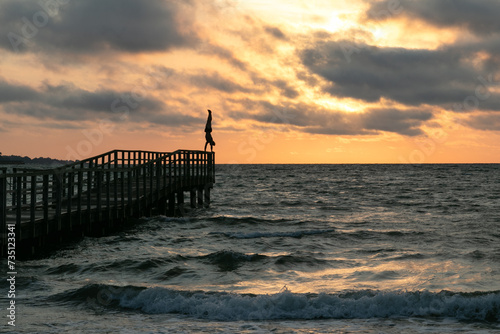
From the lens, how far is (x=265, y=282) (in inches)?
487

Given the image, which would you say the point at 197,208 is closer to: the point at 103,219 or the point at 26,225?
the point at 103,219

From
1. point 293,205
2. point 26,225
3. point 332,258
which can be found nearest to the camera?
point 26,225

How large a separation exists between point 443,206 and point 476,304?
84.2ft

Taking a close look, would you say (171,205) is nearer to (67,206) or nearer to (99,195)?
(99,195)

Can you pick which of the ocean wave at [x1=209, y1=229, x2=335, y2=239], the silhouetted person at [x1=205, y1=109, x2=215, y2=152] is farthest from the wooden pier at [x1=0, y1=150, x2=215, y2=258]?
the ocean wave at [x1=209, y1=229, x2=335, y2=239]

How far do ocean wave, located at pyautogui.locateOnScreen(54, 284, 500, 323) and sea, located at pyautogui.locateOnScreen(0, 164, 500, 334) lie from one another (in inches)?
0.9

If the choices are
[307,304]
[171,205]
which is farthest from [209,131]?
[307,304]

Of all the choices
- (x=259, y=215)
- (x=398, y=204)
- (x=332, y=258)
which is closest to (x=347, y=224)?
(x=259, y=215)

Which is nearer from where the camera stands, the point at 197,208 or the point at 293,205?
the point at 197,208

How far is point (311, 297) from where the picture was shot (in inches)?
417

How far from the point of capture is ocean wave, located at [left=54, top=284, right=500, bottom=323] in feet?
32.1

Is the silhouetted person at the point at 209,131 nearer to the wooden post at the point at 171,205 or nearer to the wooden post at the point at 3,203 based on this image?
the wooden post at the point at 171,205

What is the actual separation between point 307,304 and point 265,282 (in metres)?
2.40

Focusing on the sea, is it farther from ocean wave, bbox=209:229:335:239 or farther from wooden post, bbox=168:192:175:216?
wooden post, bbox=168:192:175:216
